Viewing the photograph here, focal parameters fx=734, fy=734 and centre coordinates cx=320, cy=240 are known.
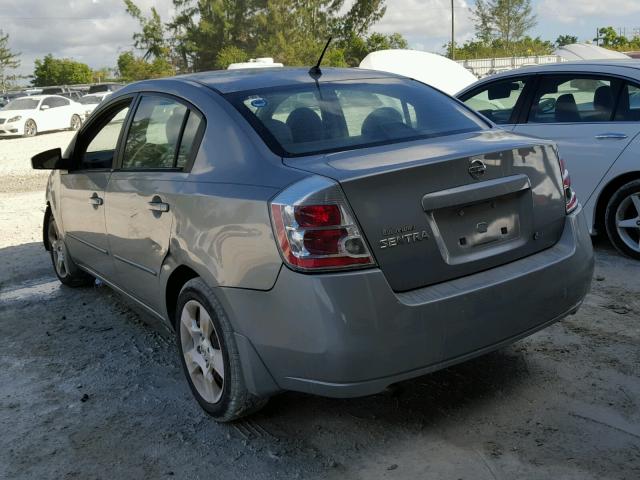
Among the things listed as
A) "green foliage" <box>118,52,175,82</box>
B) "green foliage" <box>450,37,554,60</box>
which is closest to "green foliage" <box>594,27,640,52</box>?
"green foliage" <box>450,37,554,60</box>

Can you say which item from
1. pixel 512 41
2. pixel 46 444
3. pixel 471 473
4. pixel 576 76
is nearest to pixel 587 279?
pixel 471 473

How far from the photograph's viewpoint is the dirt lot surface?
2.98 meters

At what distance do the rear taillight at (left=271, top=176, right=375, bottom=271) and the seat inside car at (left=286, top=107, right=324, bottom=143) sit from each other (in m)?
0.61

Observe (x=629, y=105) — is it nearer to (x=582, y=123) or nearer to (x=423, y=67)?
(x=582, y=123)

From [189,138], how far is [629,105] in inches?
147

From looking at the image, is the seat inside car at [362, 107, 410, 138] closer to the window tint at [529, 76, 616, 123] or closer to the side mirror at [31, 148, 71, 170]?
the side mirror at [31, 148, 71, 170]

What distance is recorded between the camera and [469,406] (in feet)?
11.2

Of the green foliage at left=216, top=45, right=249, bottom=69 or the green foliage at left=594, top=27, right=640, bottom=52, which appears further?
the green foliage at left=594, top=27, right=640, bottom=52

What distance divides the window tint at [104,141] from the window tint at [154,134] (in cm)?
25

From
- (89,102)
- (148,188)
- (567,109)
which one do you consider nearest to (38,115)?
(89,102)

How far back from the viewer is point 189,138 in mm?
3627

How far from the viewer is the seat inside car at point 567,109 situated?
6039 millimetres

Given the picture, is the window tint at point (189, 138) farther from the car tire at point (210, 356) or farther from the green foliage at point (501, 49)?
the green foliage at point (501, 49)

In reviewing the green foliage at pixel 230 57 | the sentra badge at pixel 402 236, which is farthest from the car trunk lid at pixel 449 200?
the green foliage at pixel 230 57
